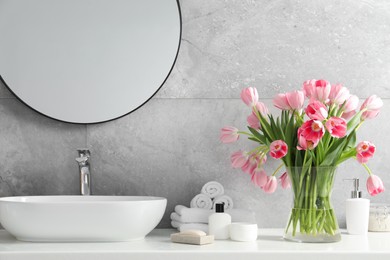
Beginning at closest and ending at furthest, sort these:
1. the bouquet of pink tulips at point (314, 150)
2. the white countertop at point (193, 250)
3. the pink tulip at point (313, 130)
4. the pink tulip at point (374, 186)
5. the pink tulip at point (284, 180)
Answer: the white countertop at point (193, 250), the pink tulip at point (313, 130), the bouquet of pink tulips at point (314, 150), the pink tulip at point (374, 186), the pink tulip at point (284, 180)

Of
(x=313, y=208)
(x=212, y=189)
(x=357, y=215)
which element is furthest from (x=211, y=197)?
(x=357, y=215)

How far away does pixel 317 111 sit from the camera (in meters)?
1.78

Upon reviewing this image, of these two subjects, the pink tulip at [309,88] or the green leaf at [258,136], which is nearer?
the pink tulip at [309,88]

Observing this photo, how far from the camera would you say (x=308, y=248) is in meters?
1.75

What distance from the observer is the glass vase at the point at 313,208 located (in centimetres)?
187

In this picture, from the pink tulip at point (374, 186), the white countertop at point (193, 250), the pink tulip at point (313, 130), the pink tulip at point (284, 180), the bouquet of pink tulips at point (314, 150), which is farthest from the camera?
the pink tulip at point (284, 180)

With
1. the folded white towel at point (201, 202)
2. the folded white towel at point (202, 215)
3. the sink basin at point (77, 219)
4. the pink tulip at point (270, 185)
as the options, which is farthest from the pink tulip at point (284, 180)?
the sink basin at point (77, 219)

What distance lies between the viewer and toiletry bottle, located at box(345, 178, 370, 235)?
204 centimetres

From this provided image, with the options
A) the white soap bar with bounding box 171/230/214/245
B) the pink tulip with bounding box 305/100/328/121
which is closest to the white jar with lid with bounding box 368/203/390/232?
the pink tulip with bounding box 305/100/328/121

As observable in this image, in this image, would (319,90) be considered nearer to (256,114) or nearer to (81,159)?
(256,114)

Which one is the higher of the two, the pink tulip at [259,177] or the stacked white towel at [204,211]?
the pink tulip at [259,177]

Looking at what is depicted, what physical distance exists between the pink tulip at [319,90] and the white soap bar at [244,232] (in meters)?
0.47

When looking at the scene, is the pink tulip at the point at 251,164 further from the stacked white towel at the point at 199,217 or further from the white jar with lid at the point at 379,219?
the white jar with lid at the point at 379,219

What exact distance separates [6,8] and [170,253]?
115 centimetres
